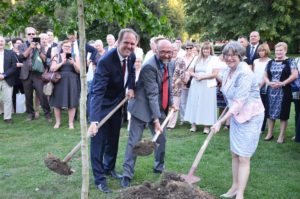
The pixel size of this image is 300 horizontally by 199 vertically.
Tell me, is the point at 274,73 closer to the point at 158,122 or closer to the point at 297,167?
the point at 297,167

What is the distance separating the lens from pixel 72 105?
30.6 ft

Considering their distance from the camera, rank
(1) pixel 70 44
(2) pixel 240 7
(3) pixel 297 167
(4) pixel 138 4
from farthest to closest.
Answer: (2) pixel 240 7
(1) pixel 70 44
(3) pixel 297 167
(4) pixel 138 4

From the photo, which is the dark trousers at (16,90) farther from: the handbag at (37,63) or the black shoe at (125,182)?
the black shoe at (125,182)

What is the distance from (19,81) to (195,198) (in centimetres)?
755

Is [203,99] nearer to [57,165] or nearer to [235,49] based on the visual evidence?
[235,49]

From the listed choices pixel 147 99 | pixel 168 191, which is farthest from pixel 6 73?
pixel 168 191

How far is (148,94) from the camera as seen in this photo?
5457 millimetres

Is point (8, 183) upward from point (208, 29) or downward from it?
downward

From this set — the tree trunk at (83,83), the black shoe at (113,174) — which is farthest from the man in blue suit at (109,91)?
the tree trunk at (83,83)

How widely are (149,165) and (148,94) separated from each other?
5.12 feet

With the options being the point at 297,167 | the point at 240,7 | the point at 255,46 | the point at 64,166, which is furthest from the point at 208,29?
the point at 64,166

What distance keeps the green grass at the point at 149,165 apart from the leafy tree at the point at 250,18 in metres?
20.1

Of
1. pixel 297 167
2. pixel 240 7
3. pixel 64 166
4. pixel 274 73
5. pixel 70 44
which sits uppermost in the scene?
pixel 240 7

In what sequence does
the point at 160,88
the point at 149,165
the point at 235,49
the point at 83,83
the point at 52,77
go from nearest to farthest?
1. the point at 83,83
2. the point at 235,49
3. the point at 160,88
4. the point at 149,165
5. the point at 52,77
